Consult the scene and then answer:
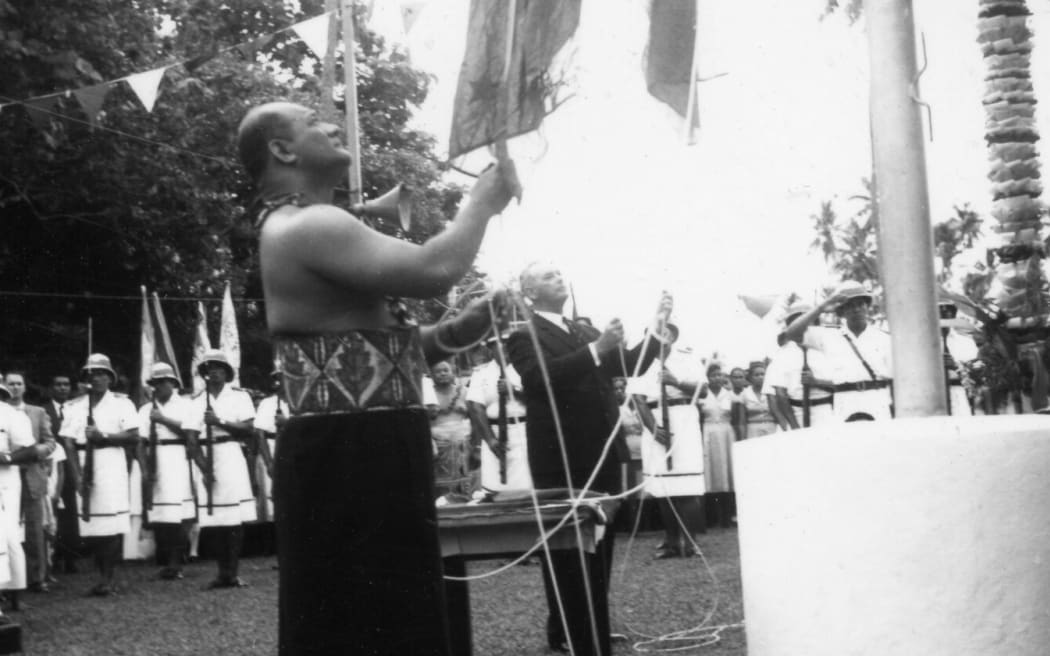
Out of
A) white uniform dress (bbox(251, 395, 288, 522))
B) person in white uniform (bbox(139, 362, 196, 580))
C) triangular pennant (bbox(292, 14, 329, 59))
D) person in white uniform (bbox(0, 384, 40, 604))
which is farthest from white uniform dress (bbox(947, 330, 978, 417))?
person in white uniform (bbox(139, 362, 196, 580))

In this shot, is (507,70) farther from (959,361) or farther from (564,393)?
(959,361)

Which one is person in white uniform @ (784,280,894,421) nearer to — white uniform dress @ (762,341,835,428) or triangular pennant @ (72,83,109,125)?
white uniform dress @ (762,341,835,428)

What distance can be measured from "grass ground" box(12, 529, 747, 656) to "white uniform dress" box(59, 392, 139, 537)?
1.95ft

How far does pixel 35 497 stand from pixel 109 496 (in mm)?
665

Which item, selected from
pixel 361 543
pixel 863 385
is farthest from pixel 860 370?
pixel 361 543

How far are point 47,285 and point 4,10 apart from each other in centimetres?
526

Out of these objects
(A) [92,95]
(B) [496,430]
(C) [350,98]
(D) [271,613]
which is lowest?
(D) [271,613]

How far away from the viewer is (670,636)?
23.1ft

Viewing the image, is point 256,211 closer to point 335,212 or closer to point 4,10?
point 335,212

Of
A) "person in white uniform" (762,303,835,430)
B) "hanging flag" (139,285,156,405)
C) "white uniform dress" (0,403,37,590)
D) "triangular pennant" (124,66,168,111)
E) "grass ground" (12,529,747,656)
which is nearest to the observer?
"grass ground" (12,529,747,656)

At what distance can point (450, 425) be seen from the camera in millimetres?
14570

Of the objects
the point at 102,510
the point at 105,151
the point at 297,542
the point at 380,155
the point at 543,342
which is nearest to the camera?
the point at 297,542

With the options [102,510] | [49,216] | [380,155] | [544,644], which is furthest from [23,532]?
[380,155]

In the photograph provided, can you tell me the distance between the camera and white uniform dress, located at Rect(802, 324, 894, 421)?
9617 mm
